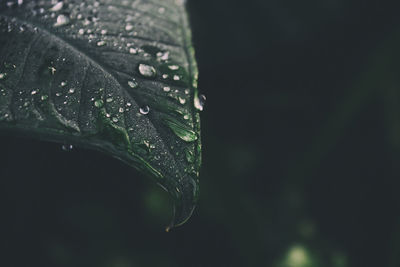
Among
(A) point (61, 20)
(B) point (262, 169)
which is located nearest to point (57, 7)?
(A) point (61, 20)

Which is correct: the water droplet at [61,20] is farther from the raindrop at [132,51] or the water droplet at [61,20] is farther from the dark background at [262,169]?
the dark background at [262,169]

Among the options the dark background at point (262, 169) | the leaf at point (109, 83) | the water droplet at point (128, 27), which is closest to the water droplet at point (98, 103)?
the leaf at point (109, 83)

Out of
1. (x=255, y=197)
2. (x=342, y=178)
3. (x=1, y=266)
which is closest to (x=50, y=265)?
(x=1, y=266)

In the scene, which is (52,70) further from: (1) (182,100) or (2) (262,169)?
(2) (262,169)

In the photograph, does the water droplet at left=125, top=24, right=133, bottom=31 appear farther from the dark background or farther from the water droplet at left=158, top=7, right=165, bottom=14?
the dark background

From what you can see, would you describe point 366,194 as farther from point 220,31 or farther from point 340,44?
point 220,31

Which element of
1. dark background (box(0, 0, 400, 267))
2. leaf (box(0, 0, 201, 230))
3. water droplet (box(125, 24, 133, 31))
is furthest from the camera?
dark background (box(0, 0, 400, 267))

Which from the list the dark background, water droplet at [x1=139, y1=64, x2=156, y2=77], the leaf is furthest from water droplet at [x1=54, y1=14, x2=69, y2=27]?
the dark background

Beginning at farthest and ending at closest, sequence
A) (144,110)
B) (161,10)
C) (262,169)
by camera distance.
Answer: (262,169)
(161,10)
(144,110)
